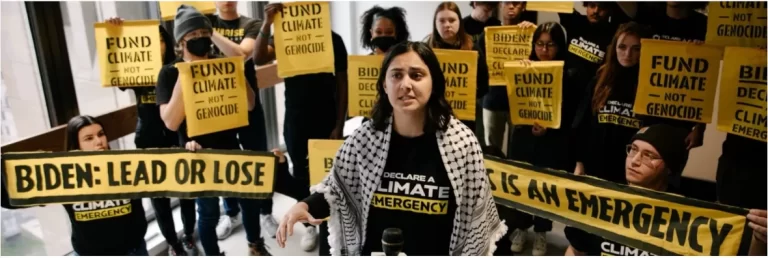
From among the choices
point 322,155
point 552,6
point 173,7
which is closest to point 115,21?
point 173,7

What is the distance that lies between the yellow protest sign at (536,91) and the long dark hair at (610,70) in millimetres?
169

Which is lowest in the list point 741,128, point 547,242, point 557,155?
point 547,242

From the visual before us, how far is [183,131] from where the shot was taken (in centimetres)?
277

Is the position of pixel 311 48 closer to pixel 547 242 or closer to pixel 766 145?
pixel 547 242

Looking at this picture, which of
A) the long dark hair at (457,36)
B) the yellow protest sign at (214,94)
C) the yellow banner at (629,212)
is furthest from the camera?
the long dark hair at (457,36)

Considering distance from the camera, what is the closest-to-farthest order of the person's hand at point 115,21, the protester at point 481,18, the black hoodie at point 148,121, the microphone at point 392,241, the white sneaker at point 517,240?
the microphone at point 392,241 → the person's hand at point 115,21 → the black hoodie at point 148,121 → the white sneaker at point 517,240 → the protester at point 481,18

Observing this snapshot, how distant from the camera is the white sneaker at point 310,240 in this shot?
3428mm

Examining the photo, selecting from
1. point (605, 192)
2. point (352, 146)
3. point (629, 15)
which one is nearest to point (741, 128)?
point (605, 192)

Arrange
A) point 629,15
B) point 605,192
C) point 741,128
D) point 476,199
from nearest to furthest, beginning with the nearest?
point 476,199 → point 605,192 → point 741,128 → point 629,15

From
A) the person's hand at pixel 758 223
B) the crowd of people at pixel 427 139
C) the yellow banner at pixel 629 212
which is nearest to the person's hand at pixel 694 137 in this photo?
the crowd of people at pixel 427 139

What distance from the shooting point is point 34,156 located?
8.11 ft

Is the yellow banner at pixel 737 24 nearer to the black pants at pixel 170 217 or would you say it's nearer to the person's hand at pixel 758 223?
the person's hand at pixel 758 223

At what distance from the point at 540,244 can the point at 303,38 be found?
171 cm

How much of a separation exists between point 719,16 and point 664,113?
515 millimetres
